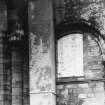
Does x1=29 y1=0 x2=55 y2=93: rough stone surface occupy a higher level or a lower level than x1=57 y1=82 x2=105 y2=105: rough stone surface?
higher

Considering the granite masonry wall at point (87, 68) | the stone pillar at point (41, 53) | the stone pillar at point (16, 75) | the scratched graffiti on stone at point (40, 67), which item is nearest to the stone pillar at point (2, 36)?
the stone pillar at point (16, 75)

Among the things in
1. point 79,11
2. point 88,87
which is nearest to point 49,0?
point 79,11

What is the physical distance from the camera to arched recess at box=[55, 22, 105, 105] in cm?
Answer: 1038

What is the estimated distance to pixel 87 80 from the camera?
10484mm

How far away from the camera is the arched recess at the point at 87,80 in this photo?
1038cm

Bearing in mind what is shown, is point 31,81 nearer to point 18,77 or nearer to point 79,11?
point 18,77

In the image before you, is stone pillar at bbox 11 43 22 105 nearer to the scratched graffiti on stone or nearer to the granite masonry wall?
the scratched graffiti on stone

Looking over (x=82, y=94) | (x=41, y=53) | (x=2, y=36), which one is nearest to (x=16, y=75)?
(x=41, y=53)

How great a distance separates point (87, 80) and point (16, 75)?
6.30ft

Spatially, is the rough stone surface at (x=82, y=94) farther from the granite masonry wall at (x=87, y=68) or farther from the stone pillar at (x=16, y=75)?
the stone pillar at (x=16, y=75)

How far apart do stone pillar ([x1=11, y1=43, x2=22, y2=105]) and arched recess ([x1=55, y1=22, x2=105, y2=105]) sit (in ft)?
3.44

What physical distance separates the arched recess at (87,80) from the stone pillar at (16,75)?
1049 millimetres

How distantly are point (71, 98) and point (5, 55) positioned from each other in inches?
83.5

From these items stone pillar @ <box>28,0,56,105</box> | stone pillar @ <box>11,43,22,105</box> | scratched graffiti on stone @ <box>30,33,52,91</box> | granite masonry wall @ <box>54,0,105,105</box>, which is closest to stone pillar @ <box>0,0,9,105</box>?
stone pillar @ <box>11,43,22,105</box>
